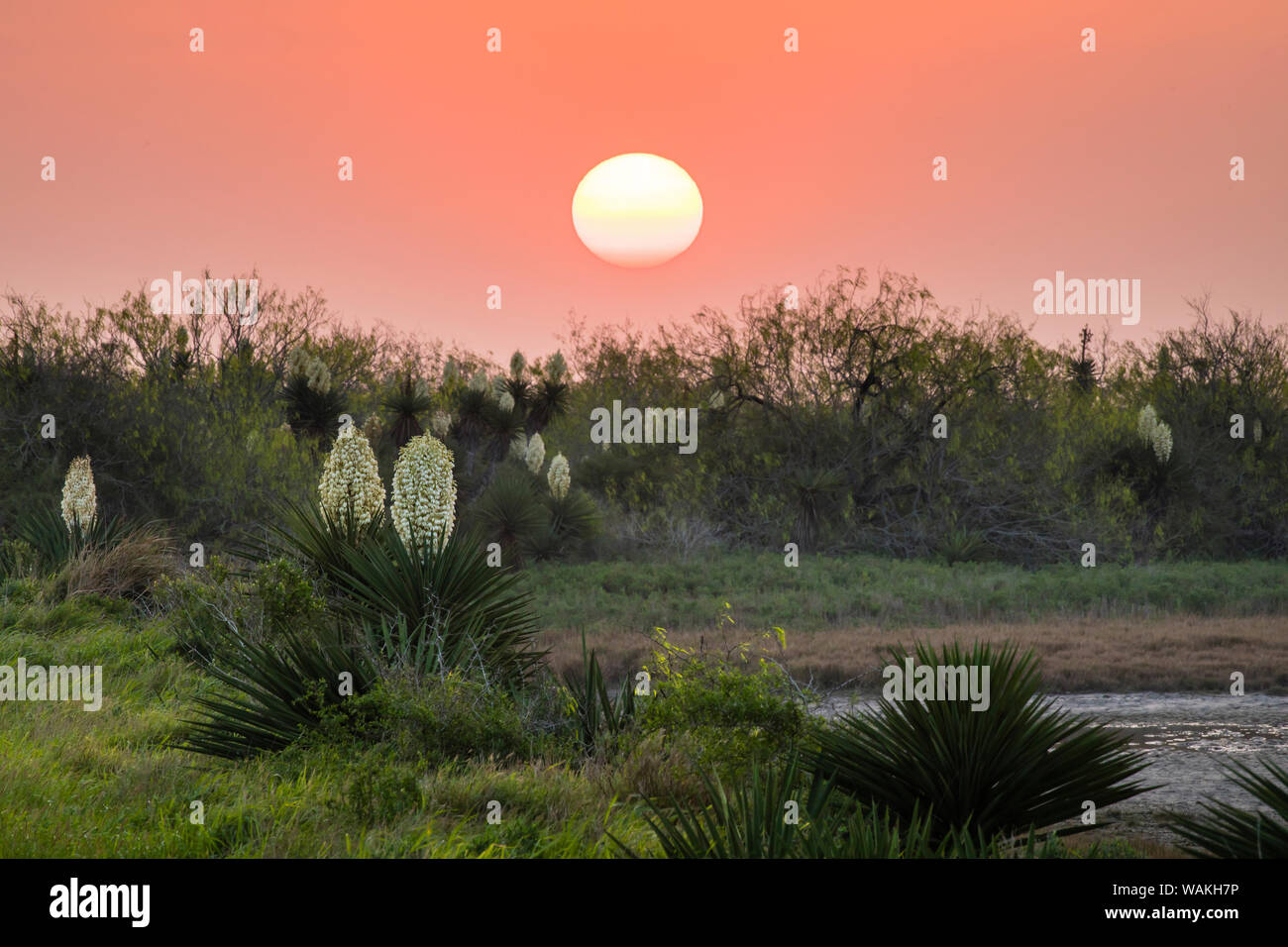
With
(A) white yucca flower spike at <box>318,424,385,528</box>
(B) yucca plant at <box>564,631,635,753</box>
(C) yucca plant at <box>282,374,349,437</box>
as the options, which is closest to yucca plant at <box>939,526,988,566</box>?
(C) yucca plant at <box>282,374,349,437</box>

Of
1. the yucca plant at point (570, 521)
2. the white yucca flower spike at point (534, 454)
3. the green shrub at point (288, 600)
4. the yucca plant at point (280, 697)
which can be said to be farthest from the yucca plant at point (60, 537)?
the white yucca flower spike at point (534, 454)

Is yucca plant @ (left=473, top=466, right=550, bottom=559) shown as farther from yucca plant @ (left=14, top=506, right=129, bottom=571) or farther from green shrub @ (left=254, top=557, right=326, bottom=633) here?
green shrub @ (left=254, top=557, right=326, bottom=633)

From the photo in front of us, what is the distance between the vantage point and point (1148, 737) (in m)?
9.32

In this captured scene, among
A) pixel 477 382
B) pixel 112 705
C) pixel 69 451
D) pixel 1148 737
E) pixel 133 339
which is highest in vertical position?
pixel 133 339

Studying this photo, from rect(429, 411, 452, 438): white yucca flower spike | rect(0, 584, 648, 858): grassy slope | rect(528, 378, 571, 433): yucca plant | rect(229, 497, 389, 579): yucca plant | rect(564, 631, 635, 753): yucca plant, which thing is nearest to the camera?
rect(0, 584, 648, 858): grassy slope

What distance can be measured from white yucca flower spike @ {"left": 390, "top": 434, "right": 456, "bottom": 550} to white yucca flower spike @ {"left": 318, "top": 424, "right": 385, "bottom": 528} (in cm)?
49

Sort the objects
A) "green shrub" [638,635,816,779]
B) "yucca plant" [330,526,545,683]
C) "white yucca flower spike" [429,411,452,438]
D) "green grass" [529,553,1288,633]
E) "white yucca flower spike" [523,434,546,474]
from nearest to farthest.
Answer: "green shrub" [638,635,816,779], "yucca plant" [330,526,545,683], "green grass" [529,553,1288,633], "white yucca flower spike" [429,411,452,438], "white yucca flower spike" [523,434,546,474]

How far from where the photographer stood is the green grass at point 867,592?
616 inches

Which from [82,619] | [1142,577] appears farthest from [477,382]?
[1142,577]

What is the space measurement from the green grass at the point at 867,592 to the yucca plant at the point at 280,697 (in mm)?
8295

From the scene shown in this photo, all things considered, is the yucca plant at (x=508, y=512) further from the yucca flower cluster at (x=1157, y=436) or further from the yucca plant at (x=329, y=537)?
the yucca flower cluster at (x=1157, y=436)

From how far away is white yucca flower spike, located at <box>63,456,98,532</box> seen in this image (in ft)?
42.0
